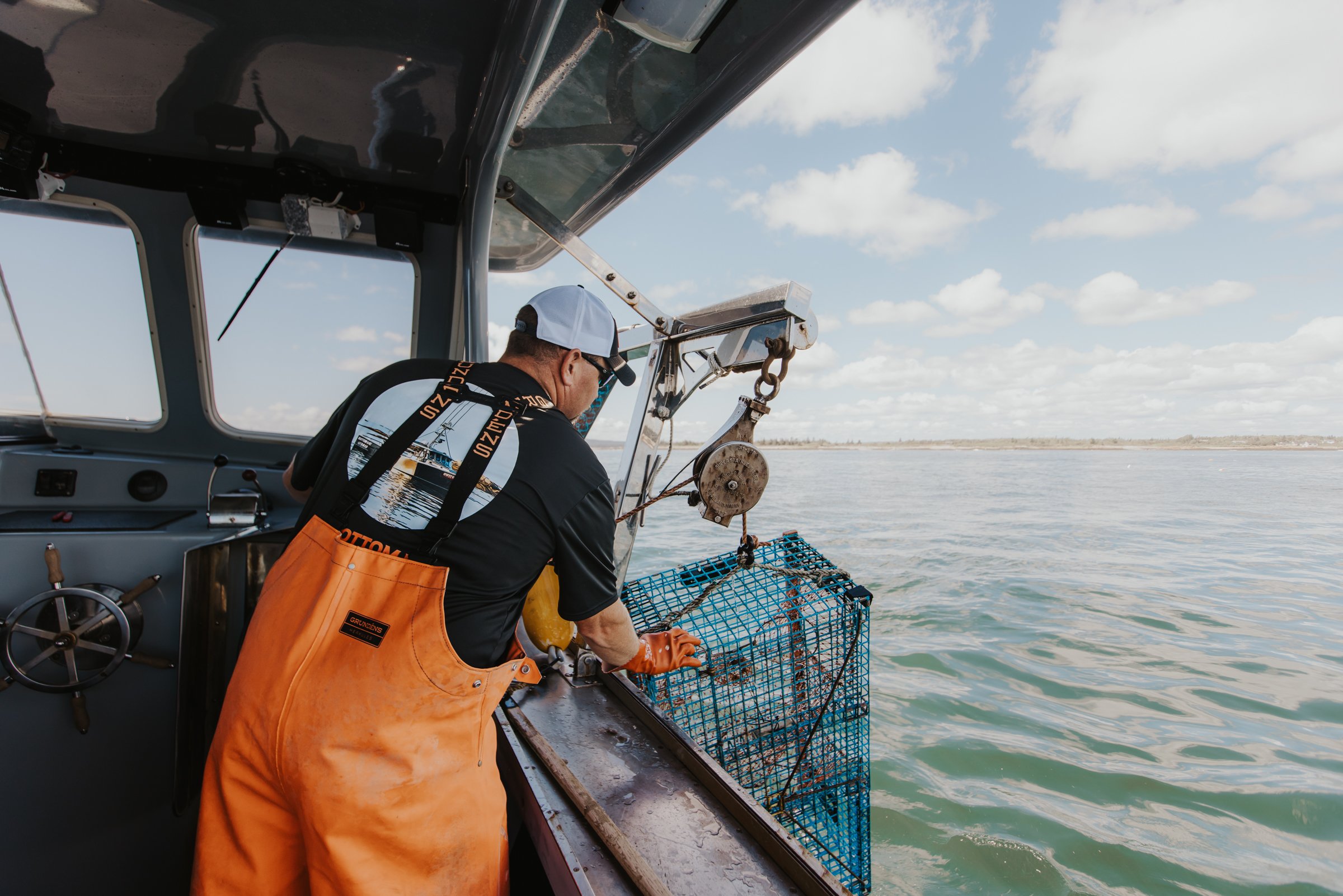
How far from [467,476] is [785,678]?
1818 millimetres

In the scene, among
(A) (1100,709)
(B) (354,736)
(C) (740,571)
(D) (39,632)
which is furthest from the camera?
(A) (1100,709)

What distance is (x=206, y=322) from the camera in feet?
9.96

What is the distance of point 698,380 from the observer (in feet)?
9.30

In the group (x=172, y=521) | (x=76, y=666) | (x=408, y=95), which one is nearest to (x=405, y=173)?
(x=408, y=95)

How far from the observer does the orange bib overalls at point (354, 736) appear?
47.8 inches

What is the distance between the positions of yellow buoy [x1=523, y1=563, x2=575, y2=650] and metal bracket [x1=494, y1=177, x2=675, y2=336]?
1239 millimetres

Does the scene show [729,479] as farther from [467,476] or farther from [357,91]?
[357,91]

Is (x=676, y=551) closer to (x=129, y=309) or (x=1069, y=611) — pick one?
(x=1069, y=611)

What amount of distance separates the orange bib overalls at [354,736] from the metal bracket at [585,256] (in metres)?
1.56

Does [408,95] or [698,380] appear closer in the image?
[408,95]

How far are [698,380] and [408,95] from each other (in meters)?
1.61

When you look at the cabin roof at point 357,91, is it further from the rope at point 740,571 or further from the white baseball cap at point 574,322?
the rope at point 740,571

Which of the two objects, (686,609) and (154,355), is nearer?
(686,609)

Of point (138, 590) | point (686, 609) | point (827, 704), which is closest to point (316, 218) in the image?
point (138, 590)
